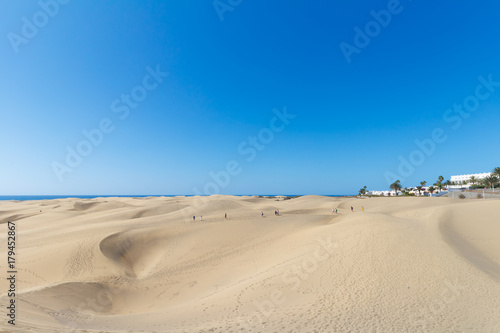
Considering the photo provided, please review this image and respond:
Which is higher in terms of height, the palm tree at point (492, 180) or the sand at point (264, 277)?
the palm tree at point (492, 180)

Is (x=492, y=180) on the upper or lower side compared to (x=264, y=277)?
upper

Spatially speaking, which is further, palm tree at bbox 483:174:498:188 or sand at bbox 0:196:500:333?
palm tree at bbox 483:174:498:188

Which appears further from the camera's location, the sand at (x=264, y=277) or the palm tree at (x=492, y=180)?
the palm tree at (x=492, y=180)

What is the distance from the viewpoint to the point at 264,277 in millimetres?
13500

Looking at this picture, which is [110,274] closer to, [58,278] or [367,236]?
[58,278]

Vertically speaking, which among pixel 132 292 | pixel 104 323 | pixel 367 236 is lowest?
pixel 132 292

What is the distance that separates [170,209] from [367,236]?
38.7m

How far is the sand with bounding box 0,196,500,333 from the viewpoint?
8.78m

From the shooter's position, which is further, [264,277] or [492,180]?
[492,180]

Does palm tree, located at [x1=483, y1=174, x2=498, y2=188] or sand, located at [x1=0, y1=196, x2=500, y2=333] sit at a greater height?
palm tree, located at [x1=483, y1=174, x2=498, y2=188]

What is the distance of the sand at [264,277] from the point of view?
346 inches

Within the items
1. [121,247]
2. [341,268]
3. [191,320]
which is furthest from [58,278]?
[341,268]

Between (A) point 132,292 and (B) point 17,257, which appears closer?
(A) point 132,292

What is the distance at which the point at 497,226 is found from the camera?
21.5m
